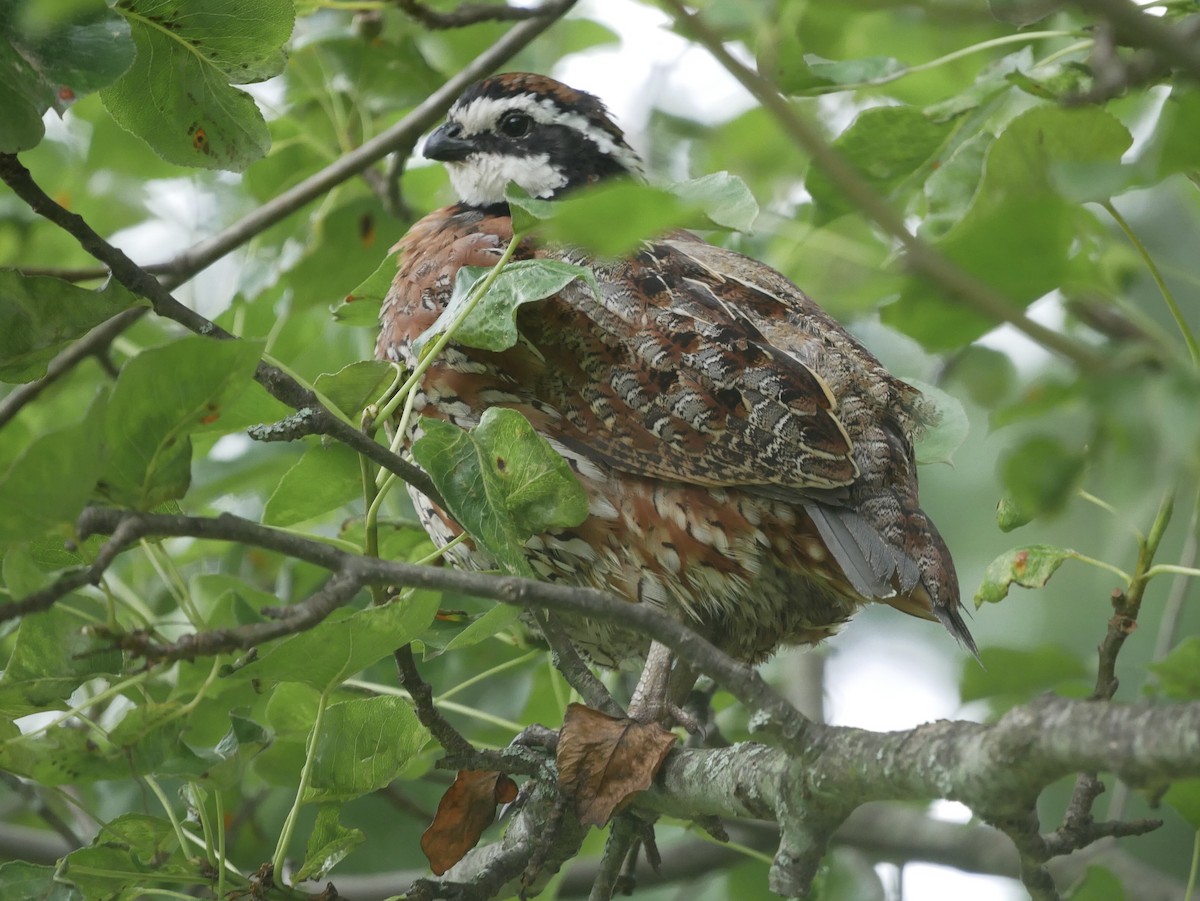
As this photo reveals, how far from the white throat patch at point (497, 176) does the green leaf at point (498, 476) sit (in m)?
2.09

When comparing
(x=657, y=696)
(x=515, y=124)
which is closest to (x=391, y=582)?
(x=657, y=696)

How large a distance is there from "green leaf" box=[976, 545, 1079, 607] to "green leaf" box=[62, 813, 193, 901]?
158 cm

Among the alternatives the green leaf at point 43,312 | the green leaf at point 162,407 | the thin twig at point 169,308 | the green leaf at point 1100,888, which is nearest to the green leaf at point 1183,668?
the green leaf at point 1100,888

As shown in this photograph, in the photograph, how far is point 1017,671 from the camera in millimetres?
3115

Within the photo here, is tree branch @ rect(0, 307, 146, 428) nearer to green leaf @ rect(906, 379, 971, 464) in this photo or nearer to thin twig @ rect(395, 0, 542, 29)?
thin twig @ rect(395, 0, 542, 29)

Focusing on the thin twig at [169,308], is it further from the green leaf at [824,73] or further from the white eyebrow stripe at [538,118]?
the white eyebrow stripe at [538,118]

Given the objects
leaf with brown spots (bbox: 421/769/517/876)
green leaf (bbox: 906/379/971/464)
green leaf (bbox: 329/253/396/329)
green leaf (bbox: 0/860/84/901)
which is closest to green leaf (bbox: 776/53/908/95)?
green leaf (bbox: 906/379/971/464)

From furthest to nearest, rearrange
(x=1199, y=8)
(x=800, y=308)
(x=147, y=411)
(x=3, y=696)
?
(x=800, y=308) → (x=1199, y=8) → (x=3, y=696) → (x=147, y=411)

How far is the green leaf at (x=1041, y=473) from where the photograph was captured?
124cm

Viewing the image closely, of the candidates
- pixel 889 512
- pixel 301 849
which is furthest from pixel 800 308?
pixel 301 849

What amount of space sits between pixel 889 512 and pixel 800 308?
2.38 feet

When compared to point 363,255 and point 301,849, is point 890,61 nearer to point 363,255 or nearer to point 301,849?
point 363,255

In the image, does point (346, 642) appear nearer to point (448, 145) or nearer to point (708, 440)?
point (708, 440)

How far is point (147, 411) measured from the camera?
6.00 ft
